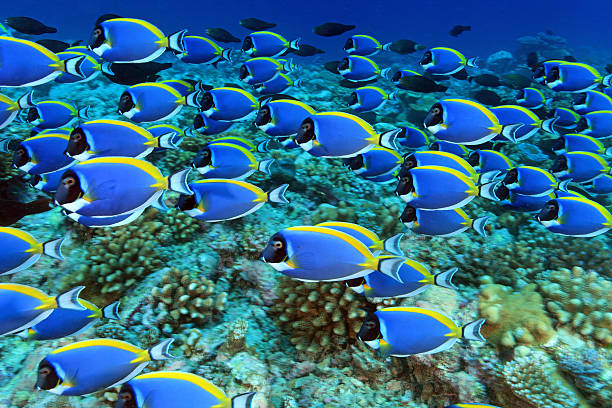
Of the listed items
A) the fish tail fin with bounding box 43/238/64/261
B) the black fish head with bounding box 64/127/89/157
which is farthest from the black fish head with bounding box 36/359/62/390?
the black fish head with bounding box 64/127/89/157

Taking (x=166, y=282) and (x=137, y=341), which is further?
(x=166, y=282)

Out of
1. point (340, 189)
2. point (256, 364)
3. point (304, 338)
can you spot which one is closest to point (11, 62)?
point (256, 364)

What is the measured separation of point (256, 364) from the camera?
11.3 ft

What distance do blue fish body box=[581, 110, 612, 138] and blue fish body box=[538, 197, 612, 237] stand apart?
254 cm

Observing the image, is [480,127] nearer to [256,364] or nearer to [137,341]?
[256,364]

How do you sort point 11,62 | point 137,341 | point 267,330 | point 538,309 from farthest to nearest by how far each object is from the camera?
point 267,330
point 137,341
point 538,309
point 11,62

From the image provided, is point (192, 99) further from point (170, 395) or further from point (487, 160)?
point (487, 160)

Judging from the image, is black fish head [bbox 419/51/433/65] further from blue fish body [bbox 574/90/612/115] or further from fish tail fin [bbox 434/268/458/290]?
fish tail fin [bbox 434/268/458/290]

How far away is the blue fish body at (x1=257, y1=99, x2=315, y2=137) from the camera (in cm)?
385

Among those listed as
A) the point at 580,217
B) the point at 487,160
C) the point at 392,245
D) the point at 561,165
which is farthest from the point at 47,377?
the point at 561,165

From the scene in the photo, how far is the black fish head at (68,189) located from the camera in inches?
81.1

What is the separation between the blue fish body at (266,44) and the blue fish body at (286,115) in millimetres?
2371

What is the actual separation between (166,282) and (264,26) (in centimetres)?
631

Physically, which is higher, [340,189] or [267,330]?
[340,189]
